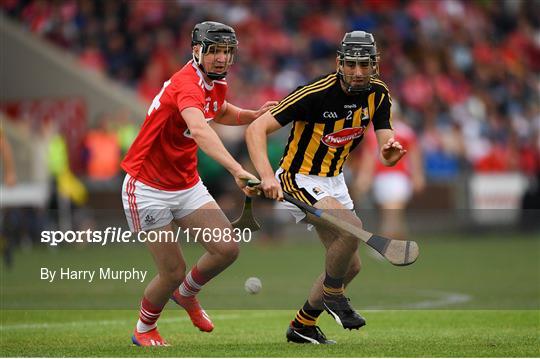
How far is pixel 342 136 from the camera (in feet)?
26.7

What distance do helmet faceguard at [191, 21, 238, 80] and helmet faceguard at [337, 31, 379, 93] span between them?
0.72 metres

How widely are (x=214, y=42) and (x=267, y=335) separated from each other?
7.39 feet

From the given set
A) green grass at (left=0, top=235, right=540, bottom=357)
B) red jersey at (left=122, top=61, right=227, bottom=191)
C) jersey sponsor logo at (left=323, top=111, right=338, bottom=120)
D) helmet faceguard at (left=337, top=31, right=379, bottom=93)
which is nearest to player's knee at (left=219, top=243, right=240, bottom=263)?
green grass at (left=0, top=235, right=540, bottom=357)

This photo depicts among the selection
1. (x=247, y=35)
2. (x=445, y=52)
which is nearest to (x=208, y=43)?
(x=247, y=35)

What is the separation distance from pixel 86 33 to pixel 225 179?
4.60 meters

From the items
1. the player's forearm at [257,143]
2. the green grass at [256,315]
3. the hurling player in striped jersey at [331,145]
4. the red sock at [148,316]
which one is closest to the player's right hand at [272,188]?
the hurling player in striped jersey at [331,145]

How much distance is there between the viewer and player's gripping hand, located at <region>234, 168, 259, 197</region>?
7465mm

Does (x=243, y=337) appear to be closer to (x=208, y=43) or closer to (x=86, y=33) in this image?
(x=208, y=43)

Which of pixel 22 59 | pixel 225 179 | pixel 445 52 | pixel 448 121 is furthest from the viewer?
pixel 445 52

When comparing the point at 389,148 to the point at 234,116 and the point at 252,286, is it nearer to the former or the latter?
the point at 234,116

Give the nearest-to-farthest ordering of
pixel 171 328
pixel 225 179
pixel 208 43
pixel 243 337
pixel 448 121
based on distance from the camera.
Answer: pixel 208 43 → pixel 243 337 → pixel 171 328 → pixel 225 179 → pixel 448 121

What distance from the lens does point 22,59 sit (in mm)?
20938

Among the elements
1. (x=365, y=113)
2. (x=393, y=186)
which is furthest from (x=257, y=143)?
(x=393, y=186)

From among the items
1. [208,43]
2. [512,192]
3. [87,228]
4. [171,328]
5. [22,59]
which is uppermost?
[208,43]
